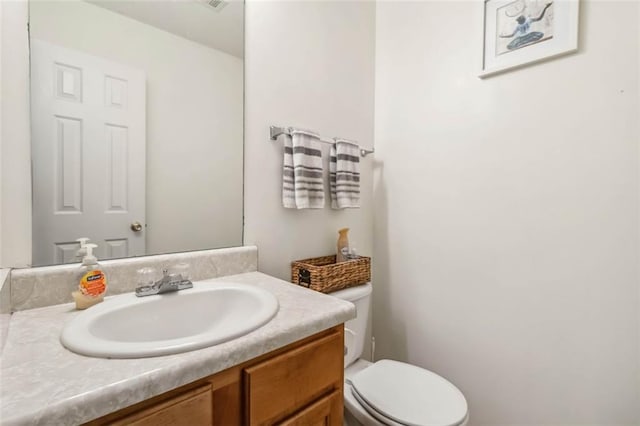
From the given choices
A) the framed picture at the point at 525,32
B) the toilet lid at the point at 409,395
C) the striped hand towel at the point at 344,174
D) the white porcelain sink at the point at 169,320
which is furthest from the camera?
the striped hand towel at the point at 344,174

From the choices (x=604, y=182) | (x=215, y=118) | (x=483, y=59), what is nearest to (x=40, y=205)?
(x=215, y=118)

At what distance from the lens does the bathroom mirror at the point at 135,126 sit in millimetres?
844

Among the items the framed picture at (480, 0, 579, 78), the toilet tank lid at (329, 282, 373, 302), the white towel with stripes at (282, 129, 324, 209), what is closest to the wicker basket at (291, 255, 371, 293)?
the toilet tank lid at (329, 282, 373, 302)

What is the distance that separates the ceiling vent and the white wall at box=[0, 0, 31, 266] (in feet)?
1.79

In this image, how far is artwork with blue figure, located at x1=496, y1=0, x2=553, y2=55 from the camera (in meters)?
1.11

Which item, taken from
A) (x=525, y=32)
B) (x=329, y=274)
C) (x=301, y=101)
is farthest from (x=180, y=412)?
(x=525, y=32)

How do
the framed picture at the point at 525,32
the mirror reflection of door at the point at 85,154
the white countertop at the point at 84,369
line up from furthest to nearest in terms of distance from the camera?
the framed picture at the point at 525,32 → the mirror reflection of door at the point at 85,154 → the white countertop at the point at 84,369

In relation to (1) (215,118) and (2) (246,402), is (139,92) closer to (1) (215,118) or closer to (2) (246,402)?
(1) (215,118)

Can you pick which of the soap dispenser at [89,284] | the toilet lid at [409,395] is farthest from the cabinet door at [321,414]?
the soap dispenser at [89,284]

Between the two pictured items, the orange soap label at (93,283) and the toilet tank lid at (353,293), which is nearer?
the orange soap label at (93,283)

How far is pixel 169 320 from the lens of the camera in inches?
33.5

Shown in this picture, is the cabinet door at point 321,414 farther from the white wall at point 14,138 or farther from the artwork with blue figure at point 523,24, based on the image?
the artwork with blue figure at point 523,24

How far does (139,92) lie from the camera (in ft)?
3.28

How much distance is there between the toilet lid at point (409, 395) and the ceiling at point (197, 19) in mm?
1391
